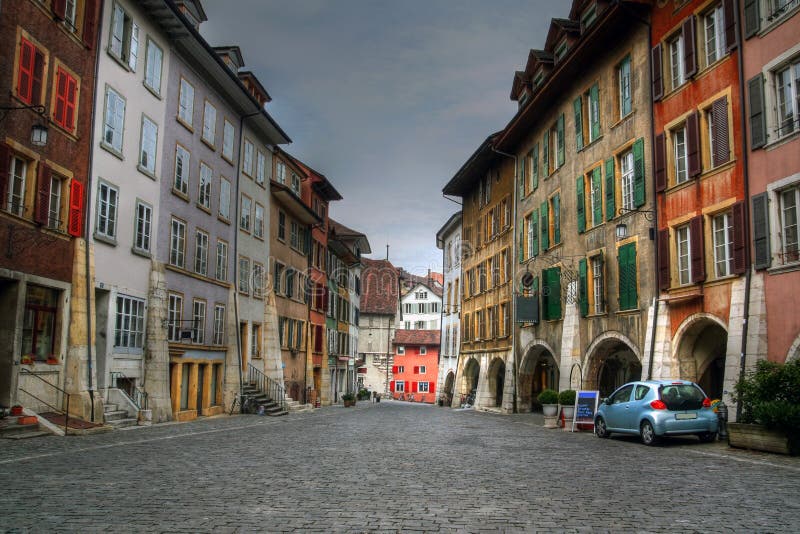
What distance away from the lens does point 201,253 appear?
2995cm

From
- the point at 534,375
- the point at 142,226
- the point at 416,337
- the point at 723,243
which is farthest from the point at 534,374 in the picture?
the point at 416,337

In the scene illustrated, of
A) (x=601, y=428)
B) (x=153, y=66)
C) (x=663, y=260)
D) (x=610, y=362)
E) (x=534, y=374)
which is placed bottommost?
(x=601, y=428)

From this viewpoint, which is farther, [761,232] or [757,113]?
[757,113]

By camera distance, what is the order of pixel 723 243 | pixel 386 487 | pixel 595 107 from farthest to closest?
1. pixel 595 107
2. pixel 723 243
3. pixel 386 487

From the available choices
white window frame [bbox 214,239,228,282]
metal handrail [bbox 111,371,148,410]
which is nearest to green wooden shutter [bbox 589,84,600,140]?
white window frame [bbox 214,239,228,282]

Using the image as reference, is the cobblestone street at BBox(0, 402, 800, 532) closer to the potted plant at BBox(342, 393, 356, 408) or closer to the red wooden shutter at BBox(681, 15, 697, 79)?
the red wooden shutter at BBox(681, 15, 697, 79)

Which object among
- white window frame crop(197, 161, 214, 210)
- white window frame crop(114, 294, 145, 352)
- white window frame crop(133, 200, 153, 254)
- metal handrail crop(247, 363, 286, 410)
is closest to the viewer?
white window frame crop(114, 294, 145, 352)

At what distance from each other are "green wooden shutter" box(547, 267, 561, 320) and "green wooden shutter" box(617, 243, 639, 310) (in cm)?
547

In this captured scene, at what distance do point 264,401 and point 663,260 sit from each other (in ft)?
64.9

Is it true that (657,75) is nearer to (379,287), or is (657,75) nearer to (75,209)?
(75,209)

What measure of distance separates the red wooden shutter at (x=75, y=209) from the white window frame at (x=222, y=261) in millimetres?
11487

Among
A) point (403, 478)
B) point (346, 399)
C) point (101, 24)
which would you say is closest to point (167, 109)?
point (101, 24)

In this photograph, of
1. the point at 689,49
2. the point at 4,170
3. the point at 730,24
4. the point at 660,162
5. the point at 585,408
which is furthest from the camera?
the point at 585,408

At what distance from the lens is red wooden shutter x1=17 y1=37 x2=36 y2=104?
58.0 ft
